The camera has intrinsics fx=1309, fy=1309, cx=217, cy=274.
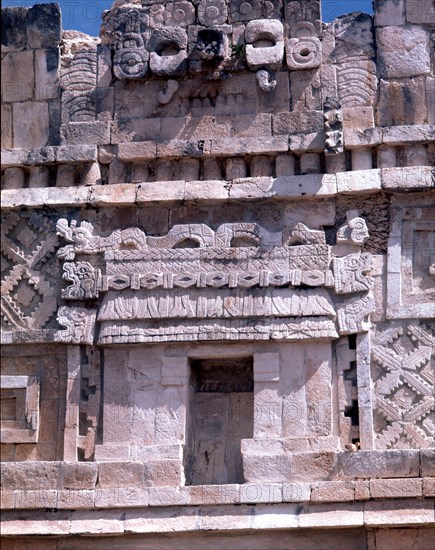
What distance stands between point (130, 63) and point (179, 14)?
0.66 m

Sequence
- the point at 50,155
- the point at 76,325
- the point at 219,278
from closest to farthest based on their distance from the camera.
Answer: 1. the point at 219,278
2. the point at 76,325
3. the point at 50,155

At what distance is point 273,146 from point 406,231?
54.7 inches

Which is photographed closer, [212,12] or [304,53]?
[304,53]

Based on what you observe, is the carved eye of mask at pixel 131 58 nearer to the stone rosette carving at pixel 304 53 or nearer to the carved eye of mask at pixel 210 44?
the carved eye of mask at pixel 210 44

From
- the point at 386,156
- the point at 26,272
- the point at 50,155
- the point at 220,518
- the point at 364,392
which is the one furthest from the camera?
the point at 50,155

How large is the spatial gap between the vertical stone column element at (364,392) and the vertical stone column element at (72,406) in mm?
2397

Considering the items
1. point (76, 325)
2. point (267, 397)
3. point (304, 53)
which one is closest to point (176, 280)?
point (76, 325)

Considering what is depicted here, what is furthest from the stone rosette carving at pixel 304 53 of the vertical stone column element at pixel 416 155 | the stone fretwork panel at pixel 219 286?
the stone fretwork panel at pixel 219 286

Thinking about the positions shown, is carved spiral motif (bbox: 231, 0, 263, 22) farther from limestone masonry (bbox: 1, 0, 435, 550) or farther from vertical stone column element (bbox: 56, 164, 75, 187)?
vertical stone column element (bbox: 56, 164, 75, 187)

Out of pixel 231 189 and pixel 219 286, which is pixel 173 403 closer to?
pixel 219 286

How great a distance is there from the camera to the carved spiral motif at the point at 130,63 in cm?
1190

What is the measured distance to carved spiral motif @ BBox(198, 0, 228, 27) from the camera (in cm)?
1199

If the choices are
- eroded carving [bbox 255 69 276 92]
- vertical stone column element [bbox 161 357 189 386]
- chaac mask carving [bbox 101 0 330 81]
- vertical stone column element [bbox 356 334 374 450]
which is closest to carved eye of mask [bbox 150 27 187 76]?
chaac mask carving [bbox 101 0 330 81]

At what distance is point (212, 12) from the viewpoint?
12.0 metres
